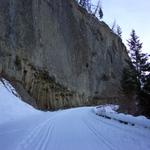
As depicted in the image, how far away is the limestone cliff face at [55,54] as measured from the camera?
39.1m

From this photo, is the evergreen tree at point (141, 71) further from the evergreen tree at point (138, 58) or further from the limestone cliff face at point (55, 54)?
the limestone cliff face at point (55, 54)

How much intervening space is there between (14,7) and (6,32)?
15.9 ft

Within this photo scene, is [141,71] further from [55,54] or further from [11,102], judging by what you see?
[55,54]

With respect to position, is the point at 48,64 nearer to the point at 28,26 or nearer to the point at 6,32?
the point at 28,26

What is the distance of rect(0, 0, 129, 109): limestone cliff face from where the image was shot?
3906 cm

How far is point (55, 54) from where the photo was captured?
173ft

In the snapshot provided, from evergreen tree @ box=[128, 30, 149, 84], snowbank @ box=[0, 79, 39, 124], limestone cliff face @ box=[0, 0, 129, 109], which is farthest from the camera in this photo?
limestone cliff face @ box=[0, 0, 129, 109]

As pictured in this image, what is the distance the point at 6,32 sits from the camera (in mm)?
37781

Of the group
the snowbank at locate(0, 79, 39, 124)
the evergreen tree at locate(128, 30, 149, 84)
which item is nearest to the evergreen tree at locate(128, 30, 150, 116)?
the evergreen tree at locate(128, 30, 149, 84)

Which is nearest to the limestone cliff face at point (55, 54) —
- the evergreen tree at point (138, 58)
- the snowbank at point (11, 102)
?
the snowbank at point (11, 102)

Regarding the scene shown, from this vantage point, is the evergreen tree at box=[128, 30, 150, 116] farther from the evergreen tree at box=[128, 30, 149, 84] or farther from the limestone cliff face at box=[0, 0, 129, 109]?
the limestone cliff face at box=[0, 0, 129, 109]

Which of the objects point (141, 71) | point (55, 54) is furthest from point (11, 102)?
point (55, 54)

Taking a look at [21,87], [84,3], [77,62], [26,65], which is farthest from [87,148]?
[84,3]

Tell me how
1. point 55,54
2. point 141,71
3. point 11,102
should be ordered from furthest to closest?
point 55,54
point 141,71
point 11,102
